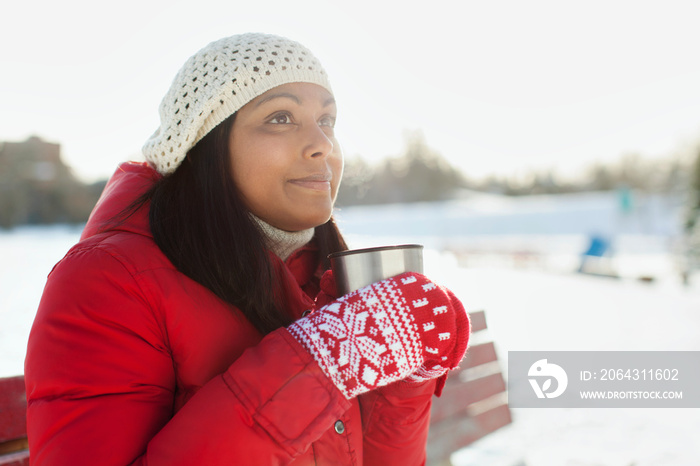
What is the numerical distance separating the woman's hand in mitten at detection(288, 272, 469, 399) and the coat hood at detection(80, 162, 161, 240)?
0.52 metres

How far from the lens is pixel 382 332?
98 centimetres

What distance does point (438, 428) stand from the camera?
213 centimetres

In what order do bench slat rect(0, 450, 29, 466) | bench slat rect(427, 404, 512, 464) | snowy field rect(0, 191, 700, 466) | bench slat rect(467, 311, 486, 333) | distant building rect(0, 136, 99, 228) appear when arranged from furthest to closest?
distant building rect(0, 136, 99, 228)
snowy field rect(0, 191, 700, 466)
bench slat rect(467, 311, 486, 333)
bench slat rect(427, 404, 512, 464)
bench slat rect(0, 450, 29, 466)

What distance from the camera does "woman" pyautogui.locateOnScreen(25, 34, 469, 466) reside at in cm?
91

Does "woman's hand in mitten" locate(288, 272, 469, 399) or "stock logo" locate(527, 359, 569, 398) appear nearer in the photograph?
"woman's hand in mitten" locate(288, 272, 469, 399)

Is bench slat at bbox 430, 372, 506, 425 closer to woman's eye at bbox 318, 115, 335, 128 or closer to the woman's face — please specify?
the woman's face

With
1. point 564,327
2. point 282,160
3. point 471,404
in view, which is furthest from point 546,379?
point 282,160

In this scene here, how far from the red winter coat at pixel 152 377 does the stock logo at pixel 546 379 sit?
8.02 ft

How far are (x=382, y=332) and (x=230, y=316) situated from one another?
1.32 ft

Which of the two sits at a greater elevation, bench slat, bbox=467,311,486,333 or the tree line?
bench slat, bbox=467,311,486,333

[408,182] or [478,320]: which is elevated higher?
[478,320]

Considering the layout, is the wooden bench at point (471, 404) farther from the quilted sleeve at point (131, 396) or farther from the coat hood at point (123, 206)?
the coat hood at point (123, 206)

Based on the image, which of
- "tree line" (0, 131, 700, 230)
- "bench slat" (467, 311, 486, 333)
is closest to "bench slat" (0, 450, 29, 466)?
"bench slat" (467, 311, 486, 333)

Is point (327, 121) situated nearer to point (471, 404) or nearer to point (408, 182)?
point (471, 404)
